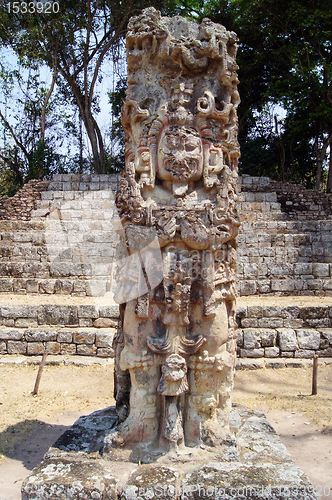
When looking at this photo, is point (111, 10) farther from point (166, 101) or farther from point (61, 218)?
point (166, 101)

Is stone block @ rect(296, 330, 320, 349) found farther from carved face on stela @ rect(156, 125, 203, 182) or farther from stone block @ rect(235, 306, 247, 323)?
carved face on stela @ rect(156, 125, 203, 182)

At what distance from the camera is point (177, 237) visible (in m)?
2.79

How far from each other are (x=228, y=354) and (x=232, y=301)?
0.41 meters

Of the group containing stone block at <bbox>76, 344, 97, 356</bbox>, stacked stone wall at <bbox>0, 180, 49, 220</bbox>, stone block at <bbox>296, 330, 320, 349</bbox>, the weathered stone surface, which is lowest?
stone block at <bbox>76, 344, 97, 356</bbox>

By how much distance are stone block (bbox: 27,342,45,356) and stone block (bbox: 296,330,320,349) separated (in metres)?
4.12

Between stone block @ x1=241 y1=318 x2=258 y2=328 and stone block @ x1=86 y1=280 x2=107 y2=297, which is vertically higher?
stone block @ x1=86 y1=280 x2=107 y2=297

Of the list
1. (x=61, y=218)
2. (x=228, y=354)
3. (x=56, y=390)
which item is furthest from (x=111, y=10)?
(x=228, y=354)

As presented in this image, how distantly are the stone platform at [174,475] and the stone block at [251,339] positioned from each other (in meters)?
3.68

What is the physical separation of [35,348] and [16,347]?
322 millimetres

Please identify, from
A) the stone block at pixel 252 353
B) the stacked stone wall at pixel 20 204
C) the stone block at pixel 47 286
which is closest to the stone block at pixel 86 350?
the stone block at pixel 47 286

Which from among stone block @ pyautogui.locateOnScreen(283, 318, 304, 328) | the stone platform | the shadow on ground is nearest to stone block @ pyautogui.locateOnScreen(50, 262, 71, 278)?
stone block @ pyautogui.locateOnScreen(283, 318, 304, 328)

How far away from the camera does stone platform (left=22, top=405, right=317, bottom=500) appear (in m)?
2.23

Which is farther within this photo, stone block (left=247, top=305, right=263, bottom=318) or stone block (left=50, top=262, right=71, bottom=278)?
stone block (left=50, top=262, right=71, bottom=278)

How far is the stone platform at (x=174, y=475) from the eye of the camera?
223 cm
